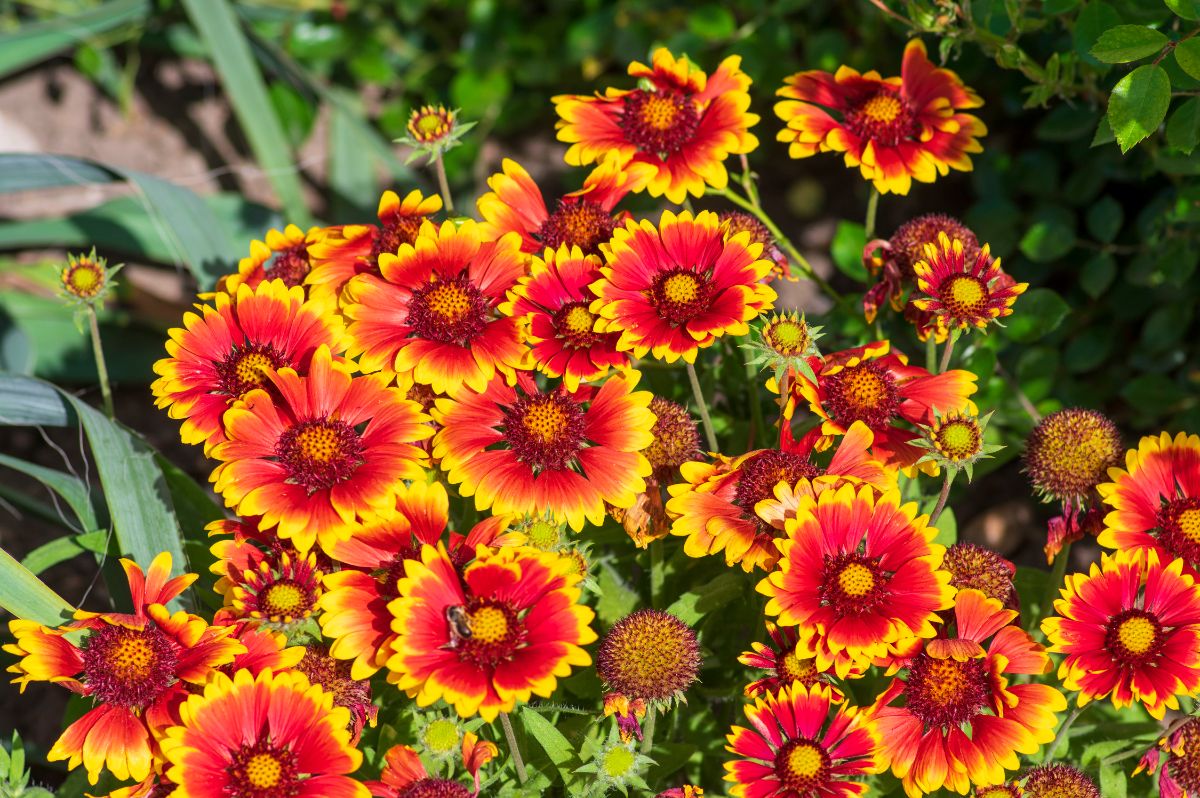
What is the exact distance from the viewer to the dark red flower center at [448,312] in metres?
1.53

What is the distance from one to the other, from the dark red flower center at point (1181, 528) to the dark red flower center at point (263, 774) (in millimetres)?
1138

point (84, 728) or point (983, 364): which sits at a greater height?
point (84, 728)

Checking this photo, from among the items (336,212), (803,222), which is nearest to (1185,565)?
(803,222)

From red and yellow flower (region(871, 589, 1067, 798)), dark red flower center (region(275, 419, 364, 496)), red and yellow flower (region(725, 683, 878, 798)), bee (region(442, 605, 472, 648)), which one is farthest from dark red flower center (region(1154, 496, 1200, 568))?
dark red flower center (region(275, 419, 364, 496))

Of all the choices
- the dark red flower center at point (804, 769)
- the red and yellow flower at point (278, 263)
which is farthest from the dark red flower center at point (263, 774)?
the red and yellow flower at point (278, 263)

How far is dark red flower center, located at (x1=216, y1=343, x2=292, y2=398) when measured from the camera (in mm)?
1541

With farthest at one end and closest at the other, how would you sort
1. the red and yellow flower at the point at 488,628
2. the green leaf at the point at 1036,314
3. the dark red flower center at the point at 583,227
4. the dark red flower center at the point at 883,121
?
the green leaf at the point at 1036,314
the dark red flower center at the point at 883,121
the dark red flower center at the point at 583,227
the red and yellow flower at the point at 488,628

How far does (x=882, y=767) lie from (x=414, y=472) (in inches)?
27.1

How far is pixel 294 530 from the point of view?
4.57ft

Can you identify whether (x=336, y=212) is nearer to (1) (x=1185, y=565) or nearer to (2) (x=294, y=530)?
(2) (x=294, y=530)

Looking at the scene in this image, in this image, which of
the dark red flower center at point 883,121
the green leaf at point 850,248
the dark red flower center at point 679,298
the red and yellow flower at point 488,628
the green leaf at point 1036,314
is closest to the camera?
the red and yellow flower at point 488,628

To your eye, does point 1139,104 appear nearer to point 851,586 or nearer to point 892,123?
point 892,123

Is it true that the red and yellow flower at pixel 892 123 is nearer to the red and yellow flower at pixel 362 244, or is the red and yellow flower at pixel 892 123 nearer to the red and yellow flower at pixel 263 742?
the red and yellow flower at pixel 362 244

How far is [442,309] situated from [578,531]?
350mm
